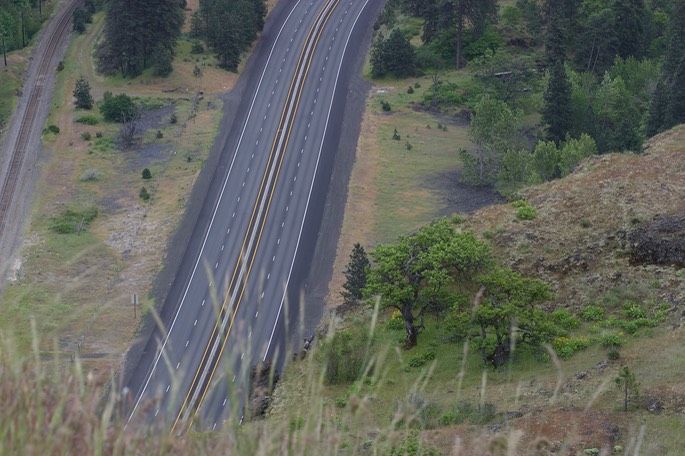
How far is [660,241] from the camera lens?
5072 cm

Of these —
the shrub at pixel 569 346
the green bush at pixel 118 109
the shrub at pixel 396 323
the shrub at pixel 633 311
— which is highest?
the green bush at pixel 118 109

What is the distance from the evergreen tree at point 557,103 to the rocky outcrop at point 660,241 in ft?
142

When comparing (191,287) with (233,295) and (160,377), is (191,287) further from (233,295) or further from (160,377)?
(160,377)

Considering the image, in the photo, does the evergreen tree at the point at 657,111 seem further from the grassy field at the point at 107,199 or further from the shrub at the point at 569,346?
the shrub at the point at 569,346

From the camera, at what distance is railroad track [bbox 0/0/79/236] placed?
88.4 metres

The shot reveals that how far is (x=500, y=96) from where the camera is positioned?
110062 millimetres

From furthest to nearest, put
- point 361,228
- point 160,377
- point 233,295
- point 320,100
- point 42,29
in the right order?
point 42,29 → point 320,100 → point 361,228 → point 233,295 → point 160,377

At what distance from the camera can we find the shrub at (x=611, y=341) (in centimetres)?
4459

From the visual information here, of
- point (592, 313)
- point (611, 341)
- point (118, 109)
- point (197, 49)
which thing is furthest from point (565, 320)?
point (197, 49)

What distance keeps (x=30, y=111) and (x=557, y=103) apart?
183 ft

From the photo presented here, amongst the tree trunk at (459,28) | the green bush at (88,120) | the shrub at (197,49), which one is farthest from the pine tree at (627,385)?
the shrub at (197,49)

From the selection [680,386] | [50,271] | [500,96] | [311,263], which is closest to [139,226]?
[50,271]

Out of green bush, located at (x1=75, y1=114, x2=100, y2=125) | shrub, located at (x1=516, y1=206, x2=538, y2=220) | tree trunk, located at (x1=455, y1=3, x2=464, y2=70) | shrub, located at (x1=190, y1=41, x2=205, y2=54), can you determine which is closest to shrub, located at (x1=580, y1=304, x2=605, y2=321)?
shrub, located at (x1=516, y1=206, x2=538, y2=220)

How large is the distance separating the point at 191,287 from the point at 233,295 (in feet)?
12.1
